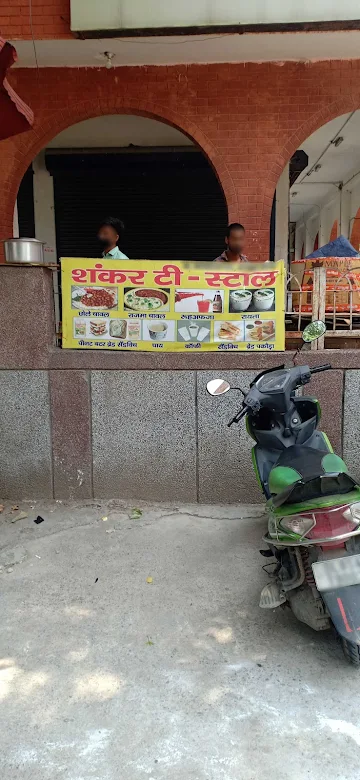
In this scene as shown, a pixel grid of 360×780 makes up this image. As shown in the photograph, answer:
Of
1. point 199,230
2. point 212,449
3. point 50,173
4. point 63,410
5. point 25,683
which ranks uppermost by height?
point 50,173

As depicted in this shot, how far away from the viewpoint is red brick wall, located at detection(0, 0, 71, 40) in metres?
5.45

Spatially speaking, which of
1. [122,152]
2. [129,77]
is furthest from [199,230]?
[129,77]

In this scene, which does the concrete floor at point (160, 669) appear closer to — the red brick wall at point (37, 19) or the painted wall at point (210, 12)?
the painted wall at point (210, 12)

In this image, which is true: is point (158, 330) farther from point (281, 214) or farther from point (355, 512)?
point (281, 214)

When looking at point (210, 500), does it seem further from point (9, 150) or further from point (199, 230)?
point (199, 230)

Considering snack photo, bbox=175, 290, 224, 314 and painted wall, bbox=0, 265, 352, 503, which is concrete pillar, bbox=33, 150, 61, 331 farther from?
snack photo, bbox=175, 290, 224, 314

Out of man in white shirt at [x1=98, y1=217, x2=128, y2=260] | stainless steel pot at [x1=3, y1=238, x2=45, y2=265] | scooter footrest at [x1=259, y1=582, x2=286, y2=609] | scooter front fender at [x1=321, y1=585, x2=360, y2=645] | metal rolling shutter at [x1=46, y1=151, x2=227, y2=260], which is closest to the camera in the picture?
scooter front fender at [x1=321, y1=585, x2=360, y2=645]

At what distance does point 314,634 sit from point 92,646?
116cm

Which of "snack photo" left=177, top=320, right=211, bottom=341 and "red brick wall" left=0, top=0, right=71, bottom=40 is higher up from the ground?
"red brick wall" left=0, top=0, right=71, bottom=40

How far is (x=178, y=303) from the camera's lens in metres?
4.48

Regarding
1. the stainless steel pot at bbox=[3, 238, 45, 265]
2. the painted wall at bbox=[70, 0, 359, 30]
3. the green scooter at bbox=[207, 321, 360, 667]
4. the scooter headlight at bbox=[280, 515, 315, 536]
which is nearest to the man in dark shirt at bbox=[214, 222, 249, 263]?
the stainless steel pot at bbox=[3, 238, 45, 265]

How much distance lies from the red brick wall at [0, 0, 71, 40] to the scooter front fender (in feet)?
18.2

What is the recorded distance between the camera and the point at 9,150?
20.7 feet

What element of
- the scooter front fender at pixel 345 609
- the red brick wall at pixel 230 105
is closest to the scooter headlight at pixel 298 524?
the scooter front fender at pixel 345 609
